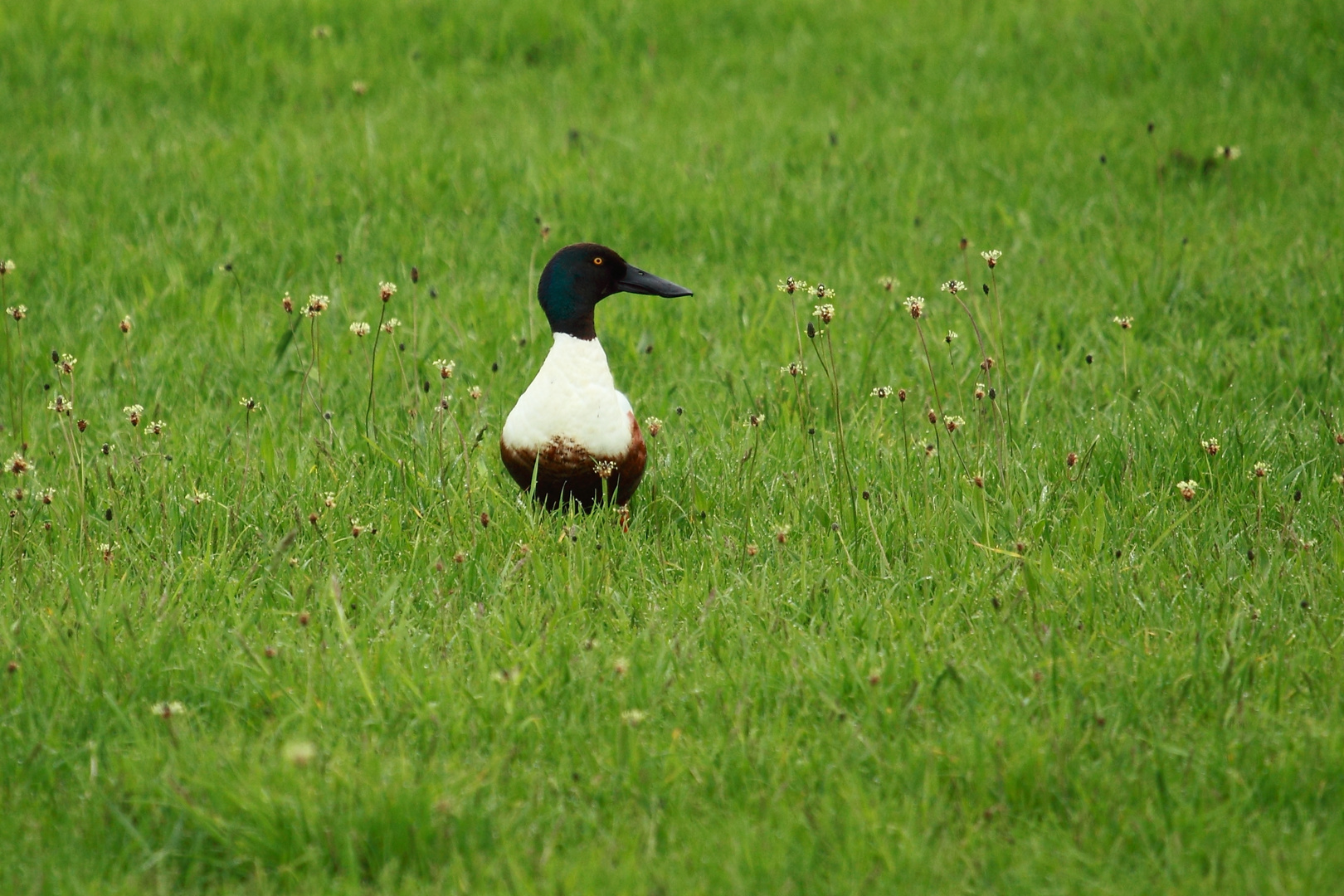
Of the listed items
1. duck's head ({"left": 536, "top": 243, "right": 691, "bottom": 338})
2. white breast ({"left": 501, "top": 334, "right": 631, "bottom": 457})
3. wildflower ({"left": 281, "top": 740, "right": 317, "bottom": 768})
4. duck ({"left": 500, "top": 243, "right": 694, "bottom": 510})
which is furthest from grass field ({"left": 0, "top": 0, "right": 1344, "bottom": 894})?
duck's head ({"left": 536, "top": 243, "right": 691, "bottom": 338})

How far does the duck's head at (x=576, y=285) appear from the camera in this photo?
156 inches

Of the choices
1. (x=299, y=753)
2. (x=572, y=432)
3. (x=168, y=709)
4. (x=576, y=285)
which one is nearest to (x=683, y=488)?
(x=572, y=432)

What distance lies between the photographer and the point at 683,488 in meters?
4.25

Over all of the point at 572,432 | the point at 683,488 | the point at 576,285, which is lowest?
the point at 683,488

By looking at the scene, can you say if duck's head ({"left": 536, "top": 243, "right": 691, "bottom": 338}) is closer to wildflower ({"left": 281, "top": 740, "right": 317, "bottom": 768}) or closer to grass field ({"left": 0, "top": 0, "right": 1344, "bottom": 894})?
grass field ({"left": 0, "top": 0, "right": 1344, "bottom": 894})

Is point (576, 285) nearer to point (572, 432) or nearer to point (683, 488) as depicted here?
point (572, 432)

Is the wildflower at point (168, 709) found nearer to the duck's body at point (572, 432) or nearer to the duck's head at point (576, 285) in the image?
the duck's body at point (572, 432)

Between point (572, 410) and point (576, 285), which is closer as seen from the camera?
point (572, 410)

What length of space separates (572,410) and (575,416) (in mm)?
19

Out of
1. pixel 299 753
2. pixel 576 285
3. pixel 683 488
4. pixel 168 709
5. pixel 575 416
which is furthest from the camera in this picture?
pixel 683 488

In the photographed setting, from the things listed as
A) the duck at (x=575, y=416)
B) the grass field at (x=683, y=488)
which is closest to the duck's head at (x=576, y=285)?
the duck at (x=575, y=416)

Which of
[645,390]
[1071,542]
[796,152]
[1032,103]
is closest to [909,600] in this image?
[1071,542]

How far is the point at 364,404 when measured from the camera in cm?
509

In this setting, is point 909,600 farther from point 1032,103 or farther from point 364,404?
point 1032,103
